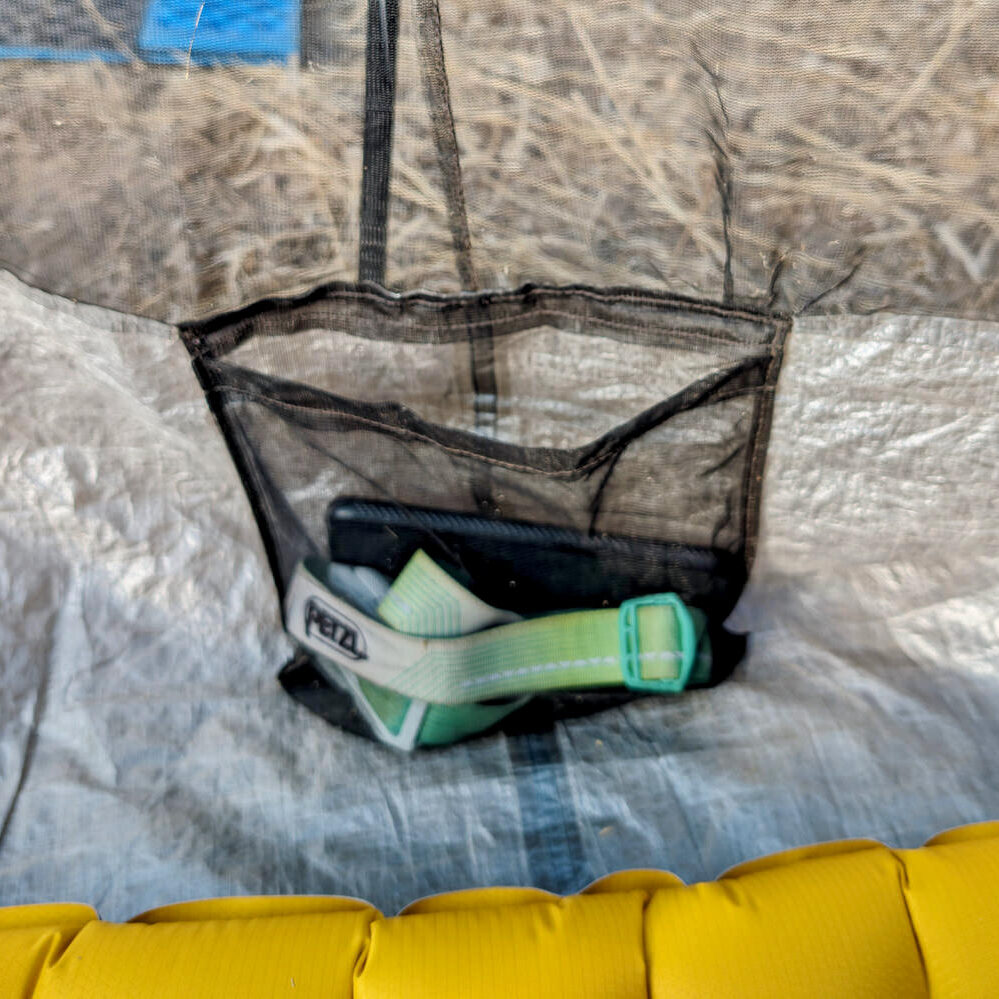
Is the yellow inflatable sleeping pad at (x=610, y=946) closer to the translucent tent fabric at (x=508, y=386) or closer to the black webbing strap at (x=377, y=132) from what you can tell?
the translucent tent fabric at (x=508, y=386)

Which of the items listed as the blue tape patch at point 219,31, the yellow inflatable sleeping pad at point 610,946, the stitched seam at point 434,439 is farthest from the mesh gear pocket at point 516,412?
the yellow inflatable sleeping pad at point 610,946

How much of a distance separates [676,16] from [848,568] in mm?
533

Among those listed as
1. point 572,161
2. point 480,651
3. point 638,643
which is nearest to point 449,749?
point 480,651

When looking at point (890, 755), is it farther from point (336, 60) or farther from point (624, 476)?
point (336, 60)

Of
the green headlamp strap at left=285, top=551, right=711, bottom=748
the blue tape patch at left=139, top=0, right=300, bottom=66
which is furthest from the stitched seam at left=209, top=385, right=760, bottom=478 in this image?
the blue tape patch at left=139, top=0, right=300, bottom=66

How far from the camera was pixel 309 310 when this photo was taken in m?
0.67

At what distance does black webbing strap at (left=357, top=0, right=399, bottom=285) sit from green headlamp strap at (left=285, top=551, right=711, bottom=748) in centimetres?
28

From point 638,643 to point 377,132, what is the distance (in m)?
0.49

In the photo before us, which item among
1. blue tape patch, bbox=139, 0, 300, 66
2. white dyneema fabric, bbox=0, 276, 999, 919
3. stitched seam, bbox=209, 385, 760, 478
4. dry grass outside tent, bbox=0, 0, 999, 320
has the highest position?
blue tape patch, bbox=139, 0, 300, 66

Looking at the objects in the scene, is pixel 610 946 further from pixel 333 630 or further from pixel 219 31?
pixel 219 31

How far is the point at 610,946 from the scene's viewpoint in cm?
51

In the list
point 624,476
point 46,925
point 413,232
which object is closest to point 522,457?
point 624,476

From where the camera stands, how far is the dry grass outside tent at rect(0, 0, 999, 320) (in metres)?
0.57

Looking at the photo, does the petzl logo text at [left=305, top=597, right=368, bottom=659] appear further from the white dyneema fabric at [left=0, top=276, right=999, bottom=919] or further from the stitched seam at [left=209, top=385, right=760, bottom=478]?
the stitched seam at [left=209, top=385, right=760, bottom=478]
